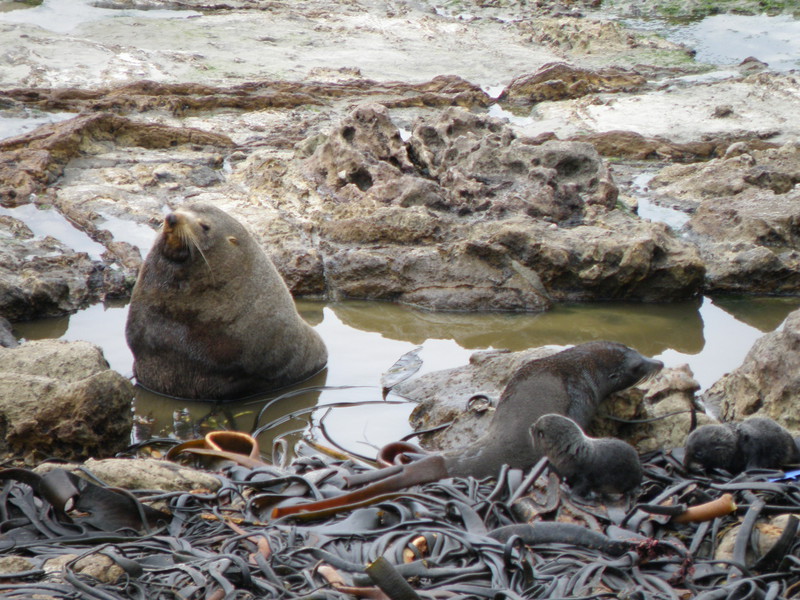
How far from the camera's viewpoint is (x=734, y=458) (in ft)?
14.4

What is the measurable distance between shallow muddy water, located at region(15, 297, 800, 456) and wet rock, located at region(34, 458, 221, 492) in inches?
57.3

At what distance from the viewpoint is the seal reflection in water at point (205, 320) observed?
6.38m

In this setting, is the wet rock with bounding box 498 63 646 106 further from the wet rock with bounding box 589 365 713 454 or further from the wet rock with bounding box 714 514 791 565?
the wet rock with bounding box 714 514 791 565

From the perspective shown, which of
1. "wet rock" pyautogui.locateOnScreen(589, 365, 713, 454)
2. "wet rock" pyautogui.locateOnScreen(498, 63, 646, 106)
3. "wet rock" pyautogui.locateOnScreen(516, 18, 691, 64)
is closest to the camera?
"wet rock" pyautogui.locateOnScreen(589, 365, 713, 454)

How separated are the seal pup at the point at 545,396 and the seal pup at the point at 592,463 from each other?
261mm

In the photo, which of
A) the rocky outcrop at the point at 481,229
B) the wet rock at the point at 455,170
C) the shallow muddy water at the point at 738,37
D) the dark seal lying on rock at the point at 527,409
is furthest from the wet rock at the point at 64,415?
the shallow muddy water at the point at 738,37

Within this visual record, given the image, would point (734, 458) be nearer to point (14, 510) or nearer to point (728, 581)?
point (728, 581)

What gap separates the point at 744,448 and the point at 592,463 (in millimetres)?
803

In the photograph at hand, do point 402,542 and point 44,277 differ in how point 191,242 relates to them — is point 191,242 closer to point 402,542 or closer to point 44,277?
point 44,277

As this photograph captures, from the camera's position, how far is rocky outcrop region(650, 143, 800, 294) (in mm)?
8258

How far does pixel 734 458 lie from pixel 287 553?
84.3 inches

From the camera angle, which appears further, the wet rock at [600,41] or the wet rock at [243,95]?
the wet rock at [600,41]

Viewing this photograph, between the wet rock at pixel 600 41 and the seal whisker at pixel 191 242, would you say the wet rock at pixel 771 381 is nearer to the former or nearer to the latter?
the seal whisker at pixel 191 242

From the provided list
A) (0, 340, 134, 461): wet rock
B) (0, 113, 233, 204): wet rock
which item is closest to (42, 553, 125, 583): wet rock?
(0, 340, 134, 461): wet rock
